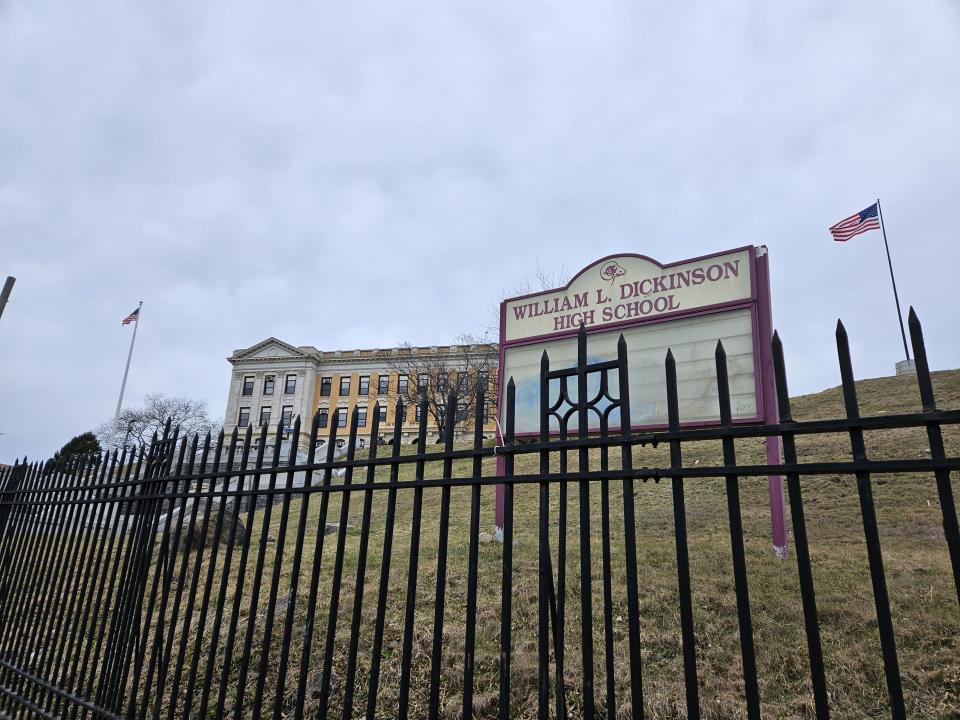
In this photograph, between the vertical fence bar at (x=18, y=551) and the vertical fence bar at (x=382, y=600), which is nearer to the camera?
the vertical fence bar at (x=382, y=600)

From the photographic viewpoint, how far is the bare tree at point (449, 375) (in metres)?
34.0

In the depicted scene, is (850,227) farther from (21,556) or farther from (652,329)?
(21,556)

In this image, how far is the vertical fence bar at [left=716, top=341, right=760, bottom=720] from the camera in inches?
76.1

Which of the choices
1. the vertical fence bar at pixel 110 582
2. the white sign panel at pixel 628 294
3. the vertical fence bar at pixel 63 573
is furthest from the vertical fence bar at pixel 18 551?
the white sign panel at pixel 628 294

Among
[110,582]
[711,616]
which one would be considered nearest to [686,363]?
[711,616]

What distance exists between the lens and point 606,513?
2.35 m

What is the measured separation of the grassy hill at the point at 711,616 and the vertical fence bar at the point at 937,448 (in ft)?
7.50

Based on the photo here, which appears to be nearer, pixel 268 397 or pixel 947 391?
pixel 947 391

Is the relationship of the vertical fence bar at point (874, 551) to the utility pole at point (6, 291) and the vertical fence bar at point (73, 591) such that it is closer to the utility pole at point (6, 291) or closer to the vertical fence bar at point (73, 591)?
the vertical fence bar at point (73, 591)

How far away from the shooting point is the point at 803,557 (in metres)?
1.98

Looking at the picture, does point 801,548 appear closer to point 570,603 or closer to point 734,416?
point 570,603

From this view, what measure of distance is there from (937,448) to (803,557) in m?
0.56

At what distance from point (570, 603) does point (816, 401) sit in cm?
2353

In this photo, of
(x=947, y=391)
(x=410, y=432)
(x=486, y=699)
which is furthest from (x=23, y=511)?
(x=410, y=432)
